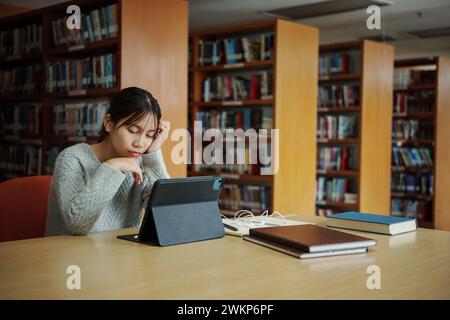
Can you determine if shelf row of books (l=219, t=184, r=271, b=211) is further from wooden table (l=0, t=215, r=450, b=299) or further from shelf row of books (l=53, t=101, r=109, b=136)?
wooden table (l=0, t=215, r=450, b=299)

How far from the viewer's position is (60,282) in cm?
111

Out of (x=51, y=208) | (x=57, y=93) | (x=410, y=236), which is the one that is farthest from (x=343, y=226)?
(x=57, y=93)

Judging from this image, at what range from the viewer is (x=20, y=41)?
492 cm

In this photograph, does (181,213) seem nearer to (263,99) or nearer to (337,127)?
(263,99)

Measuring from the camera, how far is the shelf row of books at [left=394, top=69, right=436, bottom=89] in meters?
6.69

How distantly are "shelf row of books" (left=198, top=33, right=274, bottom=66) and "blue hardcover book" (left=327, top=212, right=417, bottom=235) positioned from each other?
3.13 meters

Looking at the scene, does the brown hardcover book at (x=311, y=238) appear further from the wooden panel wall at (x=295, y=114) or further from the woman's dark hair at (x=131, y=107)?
the wooden panel wall at (x=295, y=114)

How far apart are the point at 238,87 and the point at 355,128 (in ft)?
4.45

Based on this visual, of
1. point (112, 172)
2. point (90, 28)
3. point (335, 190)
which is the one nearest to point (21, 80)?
point (90, 28)

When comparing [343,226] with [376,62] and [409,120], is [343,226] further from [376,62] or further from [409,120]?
[409,120]

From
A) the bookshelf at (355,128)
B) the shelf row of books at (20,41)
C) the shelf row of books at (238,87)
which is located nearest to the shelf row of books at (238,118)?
the shelf row of books at (238,87)

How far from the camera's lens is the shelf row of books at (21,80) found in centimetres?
478

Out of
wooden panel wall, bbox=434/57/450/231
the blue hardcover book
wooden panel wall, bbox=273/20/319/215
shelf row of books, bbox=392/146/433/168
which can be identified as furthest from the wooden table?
shelf row of books, bbox=392/146/433/168

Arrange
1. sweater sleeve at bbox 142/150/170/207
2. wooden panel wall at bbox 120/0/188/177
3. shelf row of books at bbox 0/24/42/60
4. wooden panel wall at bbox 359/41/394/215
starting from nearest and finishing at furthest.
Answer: sweater sleeve at bbox 142/150/170/207 < wooden panel wall at bbox 120/0/188/177 < shelf row of books at bbox 0/24/42/60 < wooden panel wall at bbox 359/41/394/215
